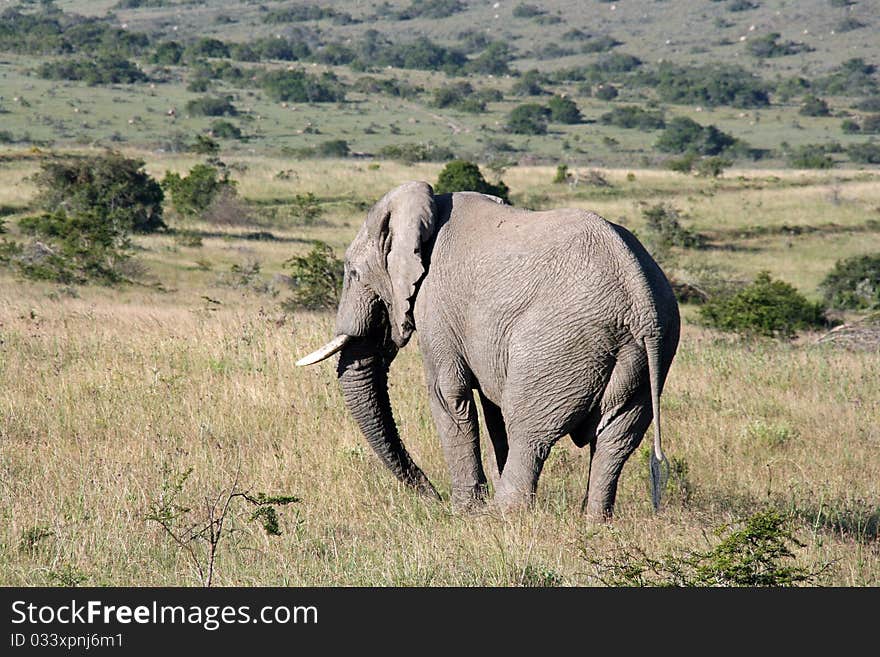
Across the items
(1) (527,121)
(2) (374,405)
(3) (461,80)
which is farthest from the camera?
(3) (461,80)

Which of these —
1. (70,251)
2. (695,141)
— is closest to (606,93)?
(695,141)

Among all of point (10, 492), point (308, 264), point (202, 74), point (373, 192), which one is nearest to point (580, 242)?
point (10, 492)

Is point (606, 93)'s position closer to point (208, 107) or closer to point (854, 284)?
point (208, 107)

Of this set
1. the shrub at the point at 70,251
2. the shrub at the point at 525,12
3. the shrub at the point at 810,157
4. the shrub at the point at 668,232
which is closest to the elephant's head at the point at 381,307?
the shrub at the point at 70,251

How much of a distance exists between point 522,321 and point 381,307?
1203 millimetres

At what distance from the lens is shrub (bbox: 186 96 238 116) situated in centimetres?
7862

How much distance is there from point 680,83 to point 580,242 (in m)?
120

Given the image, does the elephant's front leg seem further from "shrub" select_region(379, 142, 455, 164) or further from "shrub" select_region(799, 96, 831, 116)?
"shrub" select_region(799, 96, 831, 116)

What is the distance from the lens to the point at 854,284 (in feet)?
90.3

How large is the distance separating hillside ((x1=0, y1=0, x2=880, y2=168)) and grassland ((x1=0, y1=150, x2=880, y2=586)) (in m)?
44.7

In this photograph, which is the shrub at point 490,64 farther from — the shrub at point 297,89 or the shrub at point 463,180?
the shrub at point 463,180

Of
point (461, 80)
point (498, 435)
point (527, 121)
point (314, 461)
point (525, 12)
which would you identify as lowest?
point (525, 12)

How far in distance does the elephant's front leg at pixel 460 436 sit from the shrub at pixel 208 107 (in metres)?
74.9

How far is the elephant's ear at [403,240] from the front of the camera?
21.0 ft
